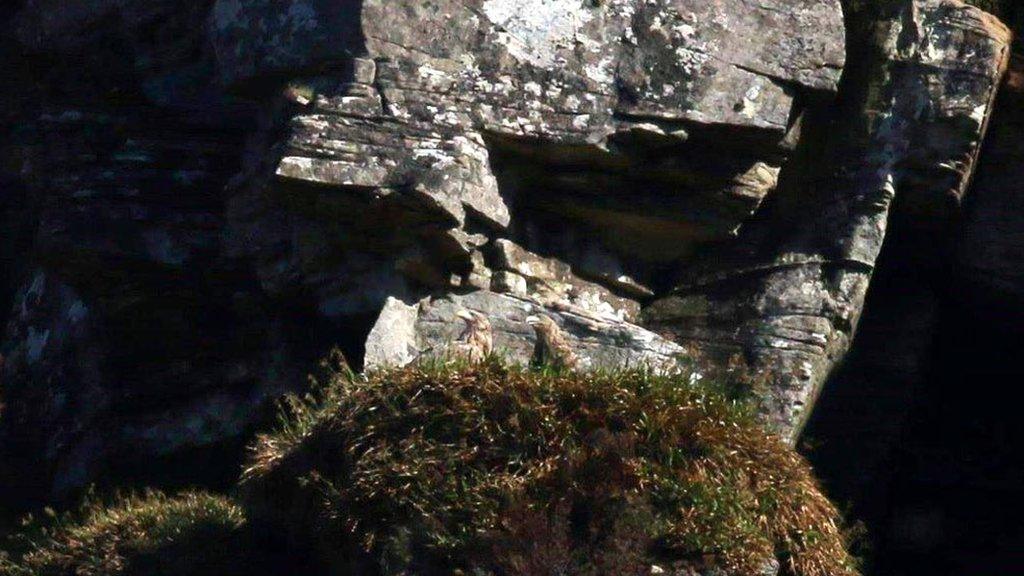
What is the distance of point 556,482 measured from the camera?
31.7 feet

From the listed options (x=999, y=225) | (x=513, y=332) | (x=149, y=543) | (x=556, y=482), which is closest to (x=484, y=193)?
(x=513, y=332)

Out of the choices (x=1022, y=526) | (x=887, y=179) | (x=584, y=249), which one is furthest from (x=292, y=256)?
(x=1022, y=526)

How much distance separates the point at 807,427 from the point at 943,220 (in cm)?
157

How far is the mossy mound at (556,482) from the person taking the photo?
9.48m

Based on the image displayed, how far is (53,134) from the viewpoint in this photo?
13578 mm

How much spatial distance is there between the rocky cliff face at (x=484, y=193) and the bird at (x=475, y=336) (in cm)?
13

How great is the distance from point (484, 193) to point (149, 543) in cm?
271

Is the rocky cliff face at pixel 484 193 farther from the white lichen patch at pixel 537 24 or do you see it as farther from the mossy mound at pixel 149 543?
the mossy mound at pixel 149 543

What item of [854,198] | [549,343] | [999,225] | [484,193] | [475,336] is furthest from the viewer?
[999,225]

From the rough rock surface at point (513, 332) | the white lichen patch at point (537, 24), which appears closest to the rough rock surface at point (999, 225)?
the rough rock surface at point (513, 332)

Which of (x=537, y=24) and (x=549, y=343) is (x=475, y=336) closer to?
(x=549, y=343)

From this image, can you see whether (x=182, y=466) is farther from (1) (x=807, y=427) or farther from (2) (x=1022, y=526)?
(2) (x=1022, y=526)

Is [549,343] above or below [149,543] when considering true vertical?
above

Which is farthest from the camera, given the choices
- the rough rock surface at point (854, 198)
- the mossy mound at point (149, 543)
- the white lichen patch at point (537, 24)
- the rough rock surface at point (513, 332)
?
the rough rock surface at point (854, 198)
